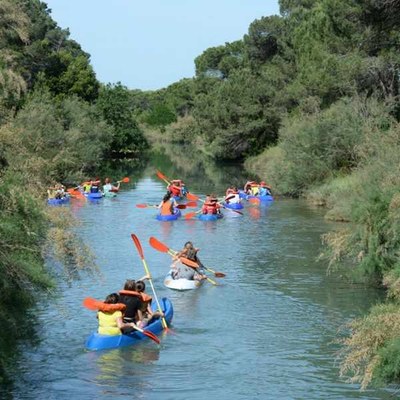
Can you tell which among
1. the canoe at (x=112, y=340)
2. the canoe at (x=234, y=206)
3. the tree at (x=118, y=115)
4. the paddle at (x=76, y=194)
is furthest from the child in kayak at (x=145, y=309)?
the tree at (x=118, y=115)

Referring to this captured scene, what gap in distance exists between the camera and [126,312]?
13.8m

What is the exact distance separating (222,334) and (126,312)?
1.84m

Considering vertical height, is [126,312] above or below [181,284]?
above

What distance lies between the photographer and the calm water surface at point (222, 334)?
11664 mm

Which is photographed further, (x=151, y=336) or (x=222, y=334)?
(x=222, y=334)

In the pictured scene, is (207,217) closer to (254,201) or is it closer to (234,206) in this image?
(234,206)

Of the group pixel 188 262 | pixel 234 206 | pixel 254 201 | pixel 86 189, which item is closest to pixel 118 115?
pixel 86 189

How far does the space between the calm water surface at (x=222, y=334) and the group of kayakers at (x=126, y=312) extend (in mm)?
396

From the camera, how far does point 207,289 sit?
58.5 ft

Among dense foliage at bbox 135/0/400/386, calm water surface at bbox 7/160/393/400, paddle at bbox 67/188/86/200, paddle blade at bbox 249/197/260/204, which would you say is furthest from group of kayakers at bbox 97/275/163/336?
paddle at bbox 67/188/86/200

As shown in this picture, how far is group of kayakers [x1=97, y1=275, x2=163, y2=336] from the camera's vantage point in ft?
43.2

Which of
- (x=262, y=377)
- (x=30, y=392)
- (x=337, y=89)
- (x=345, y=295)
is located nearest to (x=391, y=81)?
(x=337, y=89)

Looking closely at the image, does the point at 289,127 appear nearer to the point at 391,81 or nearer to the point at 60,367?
the point at 391,81

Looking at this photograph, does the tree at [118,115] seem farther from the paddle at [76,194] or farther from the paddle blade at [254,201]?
the paddle blade at [254,201]
